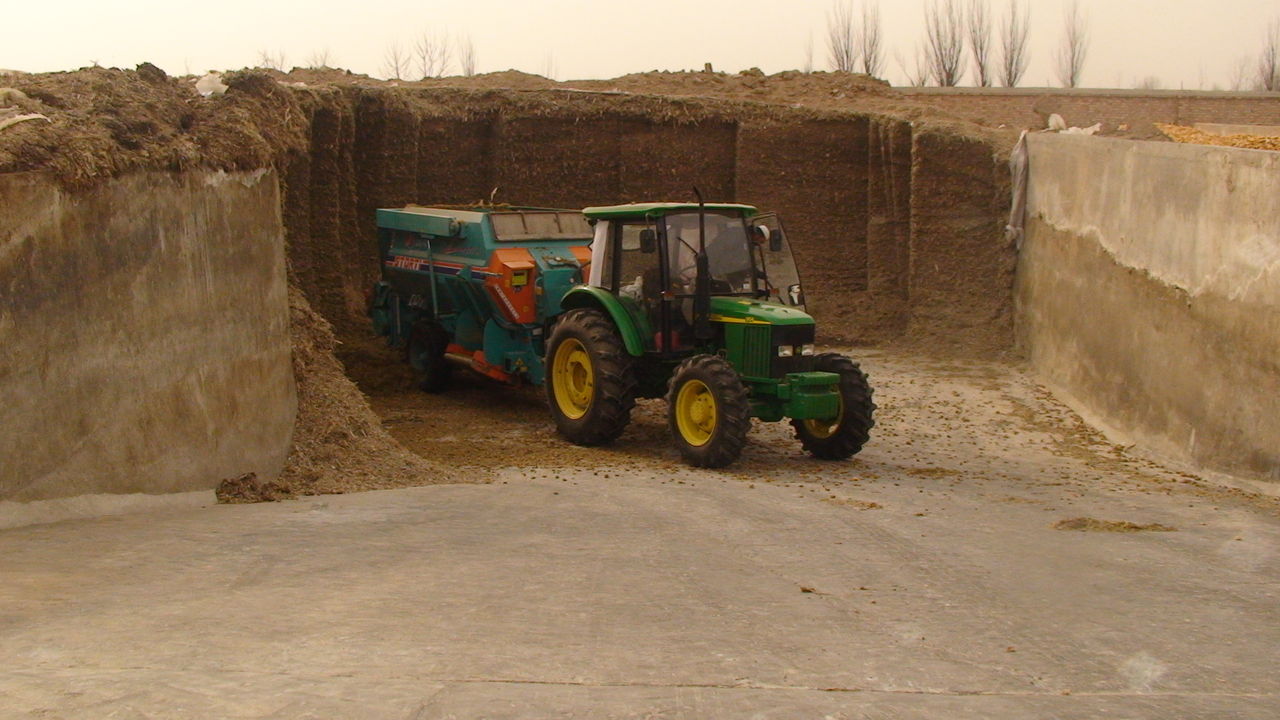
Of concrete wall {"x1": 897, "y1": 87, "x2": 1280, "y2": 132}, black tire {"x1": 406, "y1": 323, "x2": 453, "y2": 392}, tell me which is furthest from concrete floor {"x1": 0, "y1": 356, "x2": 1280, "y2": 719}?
concrete wall {"x1": 897, "y1": 87, "x2": 1280, "y2": 132}

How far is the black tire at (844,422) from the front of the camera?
1055 cm

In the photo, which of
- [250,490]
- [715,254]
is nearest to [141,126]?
[250,490]

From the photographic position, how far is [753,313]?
1055cm

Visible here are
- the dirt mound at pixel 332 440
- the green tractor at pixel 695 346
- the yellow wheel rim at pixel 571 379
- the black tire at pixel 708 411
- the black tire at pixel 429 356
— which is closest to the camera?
the dirt mound at pixel 332 440

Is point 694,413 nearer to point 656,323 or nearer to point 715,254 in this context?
point 656,323

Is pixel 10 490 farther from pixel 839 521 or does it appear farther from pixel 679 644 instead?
pixel 839 521

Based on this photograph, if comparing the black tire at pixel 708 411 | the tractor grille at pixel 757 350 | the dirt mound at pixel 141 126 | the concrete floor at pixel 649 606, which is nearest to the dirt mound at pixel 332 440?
the concrete floor at pixel 649 606

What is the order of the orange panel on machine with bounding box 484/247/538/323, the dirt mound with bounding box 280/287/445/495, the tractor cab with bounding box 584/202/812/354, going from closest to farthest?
the dirt mound with bounding box 280/287/445/495
the tractor cab with bounding box 584/202/812/354
the orange panel on machine with bounding box 484/247/538/323

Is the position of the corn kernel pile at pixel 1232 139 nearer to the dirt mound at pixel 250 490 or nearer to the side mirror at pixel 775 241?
the side mirror at pixel 775 241

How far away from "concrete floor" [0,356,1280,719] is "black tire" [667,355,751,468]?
0.75 meters

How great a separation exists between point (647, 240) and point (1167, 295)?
179 inches

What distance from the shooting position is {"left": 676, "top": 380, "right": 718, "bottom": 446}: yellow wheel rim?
10.4 m

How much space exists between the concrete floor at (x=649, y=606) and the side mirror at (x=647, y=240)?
2.18 meters

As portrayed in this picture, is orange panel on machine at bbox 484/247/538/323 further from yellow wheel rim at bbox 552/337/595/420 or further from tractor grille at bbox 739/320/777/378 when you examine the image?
tractor grille at bbox 739/320/777/378
